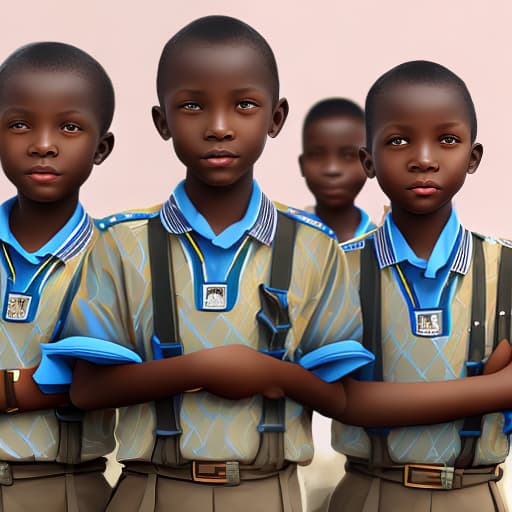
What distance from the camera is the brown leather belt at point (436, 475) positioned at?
94.6 inches

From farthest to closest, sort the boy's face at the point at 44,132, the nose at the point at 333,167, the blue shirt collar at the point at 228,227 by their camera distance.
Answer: the nose at the point at 333,167, the boy's face at the point at 44,132, the blue shirt collar at the point at 228,227

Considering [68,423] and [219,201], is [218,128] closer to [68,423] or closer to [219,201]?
[219,201]

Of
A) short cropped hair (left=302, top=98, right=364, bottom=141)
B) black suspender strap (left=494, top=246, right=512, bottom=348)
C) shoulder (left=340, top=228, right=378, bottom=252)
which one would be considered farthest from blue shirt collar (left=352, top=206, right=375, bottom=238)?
black suspender strap (left=494, top=246, right=512, bottom=348)

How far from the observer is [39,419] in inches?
97.4

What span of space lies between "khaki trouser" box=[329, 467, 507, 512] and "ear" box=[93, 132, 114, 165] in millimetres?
1006

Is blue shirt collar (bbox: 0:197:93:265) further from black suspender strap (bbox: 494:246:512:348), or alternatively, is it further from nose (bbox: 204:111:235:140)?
black suspender strap (bbox: 494:246:512:348)

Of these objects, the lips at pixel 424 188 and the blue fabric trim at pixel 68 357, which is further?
the lips at pixel 424 188

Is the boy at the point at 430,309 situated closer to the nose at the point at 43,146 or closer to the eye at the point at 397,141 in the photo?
the eye at the point at 397,141

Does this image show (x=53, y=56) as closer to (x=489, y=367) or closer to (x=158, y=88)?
(x=158, y=88)

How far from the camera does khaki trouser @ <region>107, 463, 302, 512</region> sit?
2258 mm

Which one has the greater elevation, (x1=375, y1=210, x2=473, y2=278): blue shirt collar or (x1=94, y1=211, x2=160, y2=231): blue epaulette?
(x1=94, y1=211, x2=160, y2=231): blue epaulette

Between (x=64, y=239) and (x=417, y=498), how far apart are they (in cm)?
104

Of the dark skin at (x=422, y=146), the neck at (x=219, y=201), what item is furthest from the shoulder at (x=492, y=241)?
the neck at (x=219, y=201)

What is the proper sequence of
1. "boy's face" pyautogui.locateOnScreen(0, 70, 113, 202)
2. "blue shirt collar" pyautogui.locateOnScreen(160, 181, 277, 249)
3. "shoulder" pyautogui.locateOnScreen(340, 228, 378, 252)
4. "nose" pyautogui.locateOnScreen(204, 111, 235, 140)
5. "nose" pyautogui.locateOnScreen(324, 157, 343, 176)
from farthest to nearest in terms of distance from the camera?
"nose" pyautogui.locateOnScreen(324, 157, 343, 176), "shoulder" pyautogui.locateOnScreen(340, 228, 378, 252), "boy's face" pyautogui.locateOnScreen(0, 70, 113, 202), "blue shirt collar" pyautogui.locateOnScreen(160, 181, 277, 249), "nose" pyautogui.locateOnScreen(204, 111, 235, 140)
